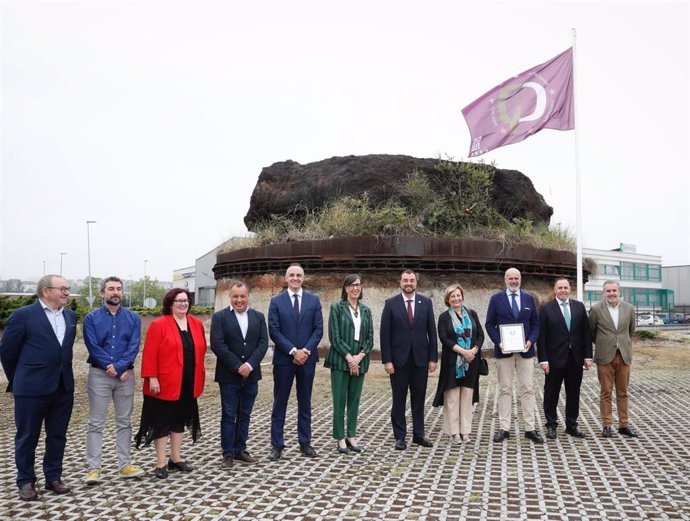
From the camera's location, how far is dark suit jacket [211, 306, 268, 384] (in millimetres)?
5547

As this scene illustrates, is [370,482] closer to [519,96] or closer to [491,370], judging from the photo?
[491,370]

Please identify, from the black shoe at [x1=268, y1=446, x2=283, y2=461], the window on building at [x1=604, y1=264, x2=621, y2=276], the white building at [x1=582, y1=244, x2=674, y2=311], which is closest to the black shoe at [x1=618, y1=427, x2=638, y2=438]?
the black shoe at [x1=268, y1=446, x2=283, y2=461]

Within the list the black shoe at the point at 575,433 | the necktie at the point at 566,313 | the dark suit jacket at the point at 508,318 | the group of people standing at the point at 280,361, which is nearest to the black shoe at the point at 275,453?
the group of people standing at the point at 280,361

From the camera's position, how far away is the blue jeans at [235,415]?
17.8 feet

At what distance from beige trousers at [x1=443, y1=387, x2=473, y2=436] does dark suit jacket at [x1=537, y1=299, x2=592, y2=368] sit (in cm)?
95

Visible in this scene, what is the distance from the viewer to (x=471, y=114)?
12609 mm

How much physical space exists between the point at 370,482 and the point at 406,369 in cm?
161

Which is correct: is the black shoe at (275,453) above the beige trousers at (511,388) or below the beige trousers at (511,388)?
below

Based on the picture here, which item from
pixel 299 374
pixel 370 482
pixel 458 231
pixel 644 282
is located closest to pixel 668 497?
pixel 370 482

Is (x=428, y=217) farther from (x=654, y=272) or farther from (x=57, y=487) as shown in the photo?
(x=654, y=272)

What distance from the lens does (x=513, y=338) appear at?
6.38 metres

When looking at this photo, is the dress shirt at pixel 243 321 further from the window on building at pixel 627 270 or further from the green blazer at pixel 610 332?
the window on building at pixel 627 270

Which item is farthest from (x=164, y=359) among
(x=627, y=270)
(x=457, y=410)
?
(x=627, y=270)

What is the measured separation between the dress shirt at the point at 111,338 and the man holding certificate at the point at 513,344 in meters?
3.46
